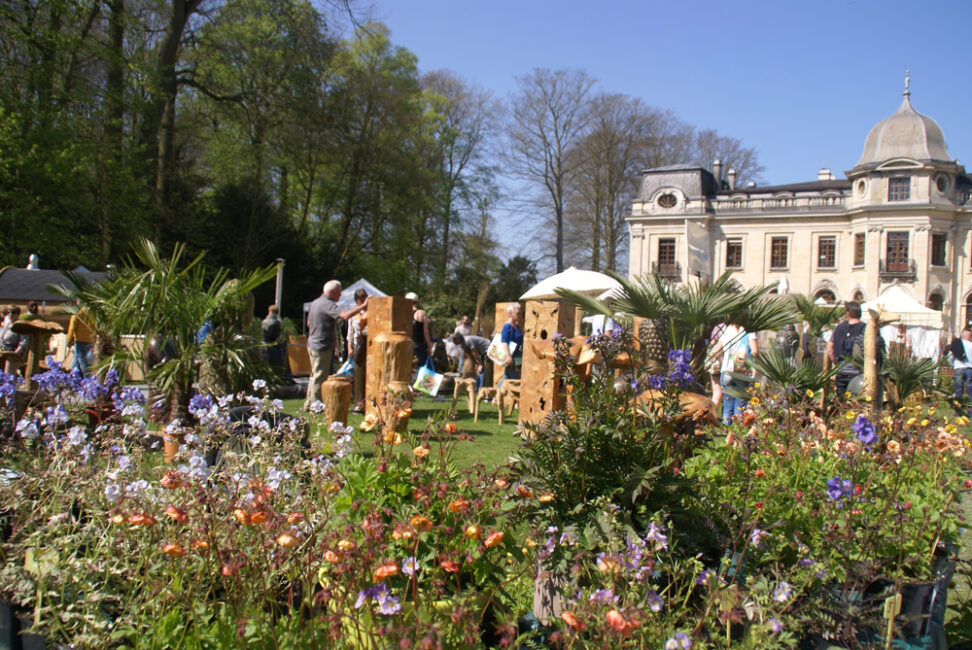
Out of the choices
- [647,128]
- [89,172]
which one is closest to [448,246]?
[647,128]

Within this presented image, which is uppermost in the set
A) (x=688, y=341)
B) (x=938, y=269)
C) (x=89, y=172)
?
(x=938, y=269)

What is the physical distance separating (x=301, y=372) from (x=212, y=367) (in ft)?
32.0

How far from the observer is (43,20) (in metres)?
17.2

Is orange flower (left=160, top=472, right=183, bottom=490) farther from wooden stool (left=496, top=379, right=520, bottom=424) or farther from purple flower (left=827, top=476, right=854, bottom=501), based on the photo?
wooden stool (left=496, top=379, right=520, bottom=424)

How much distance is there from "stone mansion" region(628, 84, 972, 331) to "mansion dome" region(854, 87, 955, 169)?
6cm

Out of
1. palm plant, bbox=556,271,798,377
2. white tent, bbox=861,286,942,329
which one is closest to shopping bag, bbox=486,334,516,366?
palm plant, bbox=556,271,798,377

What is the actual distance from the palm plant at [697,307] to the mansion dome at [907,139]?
43.8m

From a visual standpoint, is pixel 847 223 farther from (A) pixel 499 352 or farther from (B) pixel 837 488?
(B) pixel 837 488

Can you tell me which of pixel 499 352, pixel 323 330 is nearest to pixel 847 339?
pixel 499 352

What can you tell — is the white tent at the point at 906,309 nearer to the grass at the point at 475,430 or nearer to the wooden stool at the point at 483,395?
the wooden stool at the point at 483,395

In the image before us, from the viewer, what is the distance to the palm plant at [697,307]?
486 centimetres

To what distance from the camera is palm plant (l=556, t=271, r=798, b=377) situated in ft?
16.0

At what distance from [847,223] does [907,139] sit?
20.6 feet

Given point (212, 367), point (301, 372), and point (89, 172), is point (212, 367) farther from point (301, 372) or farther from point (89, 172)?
point (89, 172)
